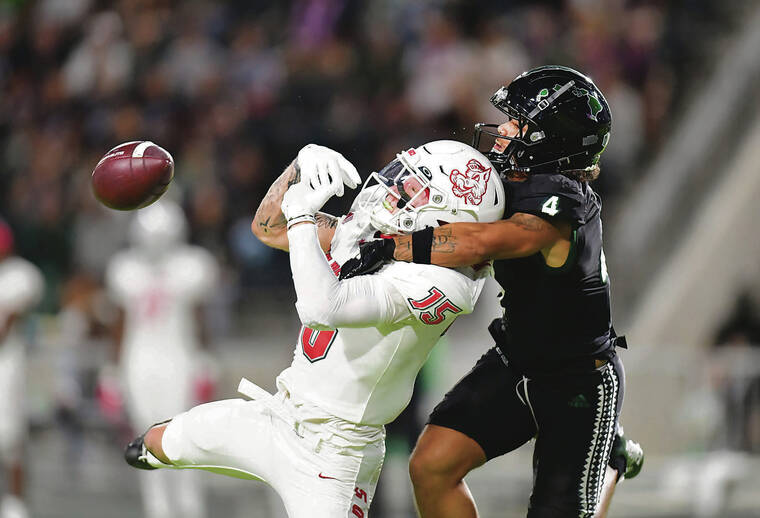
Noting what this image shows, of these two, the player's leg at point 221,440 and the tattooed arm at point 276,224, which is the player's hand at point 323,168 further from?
the player's leg at point 221,440

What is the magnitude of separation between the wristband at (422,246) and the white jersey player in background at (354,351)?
0.09 ft

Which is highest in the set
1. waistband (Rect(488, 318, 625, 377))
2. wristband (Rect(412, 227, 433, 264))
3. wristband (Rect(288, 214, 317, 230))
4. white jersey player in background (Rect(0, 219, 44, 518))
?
wristband (Rect(288, 214, 317, 230))

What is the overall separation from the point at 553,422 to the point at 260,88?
22.8 ft

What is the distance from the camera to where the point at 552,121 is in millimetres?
3578

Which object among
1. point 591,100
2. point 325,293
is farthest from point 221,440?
point 591,100

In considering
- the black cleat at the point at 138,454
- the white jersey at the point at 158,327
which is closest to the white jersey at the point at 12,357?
the white jersey at the point at 158,327

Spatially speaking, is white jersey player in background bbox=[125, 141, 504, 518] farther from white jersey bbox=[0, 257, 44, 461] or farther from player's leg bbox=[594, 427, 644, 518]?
white jersey bbox=[0, 257, 44, 461]

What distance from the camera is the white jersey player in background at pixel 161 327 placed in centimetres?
780

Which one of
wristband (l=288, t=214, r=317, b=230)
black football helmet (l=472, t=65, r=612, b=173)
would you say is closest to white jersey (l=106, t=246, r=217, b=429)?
black football helmet (l=472, t=65, r=612, b=173)

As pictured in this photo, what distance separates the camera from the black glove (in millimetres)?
3412

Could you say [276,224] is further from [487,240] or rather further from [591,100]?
[591,100]

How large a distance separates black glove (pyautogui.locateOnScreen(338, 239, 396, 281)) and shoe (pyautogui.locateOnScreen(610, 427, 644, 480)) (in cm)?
114

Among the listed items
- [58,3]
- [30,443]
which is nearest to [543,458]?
[30,443]

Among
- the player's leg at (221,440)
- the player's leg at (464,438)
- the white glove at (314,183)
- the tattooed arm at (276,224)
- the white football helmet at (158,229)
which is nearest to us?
the white glove at (314,183)
